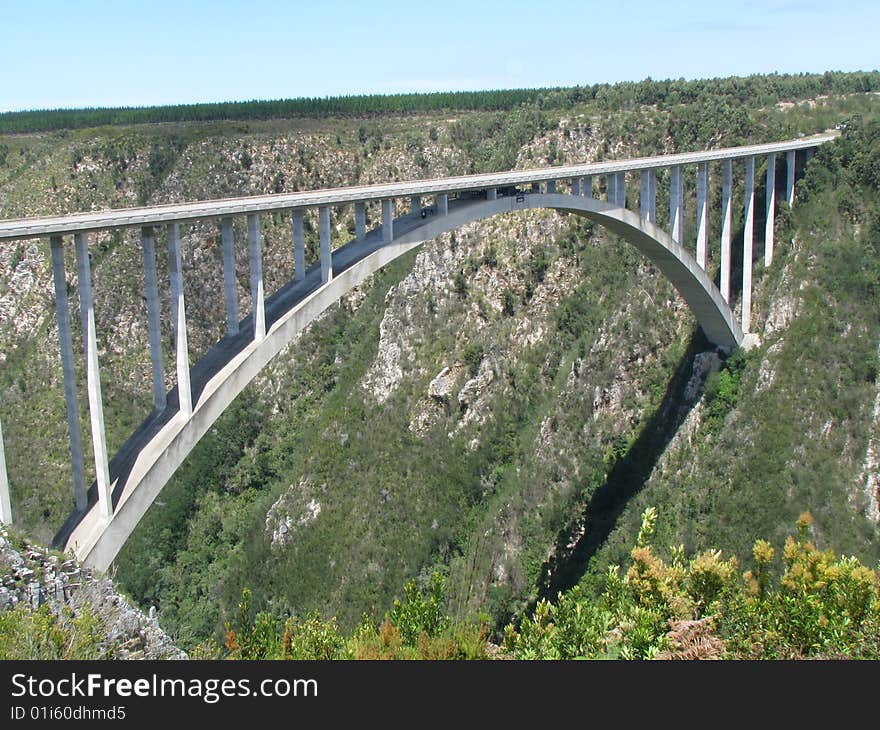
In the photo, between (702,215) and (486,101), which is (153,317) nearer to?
(702,215)

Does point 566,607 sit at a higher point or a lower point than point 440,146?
lower

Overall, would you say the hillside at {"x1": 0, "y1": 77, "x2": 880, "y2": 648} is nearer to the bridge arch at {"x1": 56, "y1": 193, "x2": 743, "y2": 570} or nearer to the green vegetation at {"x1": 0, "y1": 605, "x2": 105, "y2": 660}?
the bridge arch at {"x1": 56, "y1": 193, "x2": 743, "y2": 570}

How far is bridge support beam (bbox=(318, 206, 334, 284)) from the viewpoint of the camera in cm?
2109

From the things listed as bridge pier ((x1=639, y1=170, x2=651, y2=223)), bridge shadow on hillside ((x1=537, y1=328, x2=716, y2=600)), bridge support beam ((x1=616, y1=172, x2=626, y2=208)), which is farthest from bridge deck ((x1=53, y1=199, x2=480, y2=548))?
bridge shadow on hillside ((x1=537, y1=328, x2=716, y2=600))

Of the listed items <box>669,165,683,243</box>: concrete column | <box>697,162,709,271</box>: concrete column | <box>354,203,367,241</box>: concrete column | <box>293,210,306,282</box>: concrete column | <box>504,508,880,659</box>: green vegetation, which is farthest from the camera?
<box>697,162,709,271</box>: concrete column

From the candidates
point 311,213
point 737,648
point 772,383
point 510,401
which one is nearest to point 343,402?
point 510,401

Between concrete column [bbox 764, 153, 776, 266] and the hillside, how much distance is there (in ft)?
2.45

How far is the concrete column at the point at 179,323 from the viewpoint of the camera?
57.9ft

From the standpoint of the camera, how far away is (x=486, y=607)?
36.1 metres

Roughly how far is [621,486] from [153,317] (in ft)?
81.2

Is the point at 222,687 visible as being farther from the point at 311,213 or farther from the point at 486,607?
the point at 311,213

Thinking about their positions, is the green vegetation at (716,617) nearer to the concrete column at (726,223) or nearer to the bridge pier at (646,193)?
the bridge pier at (646,193)

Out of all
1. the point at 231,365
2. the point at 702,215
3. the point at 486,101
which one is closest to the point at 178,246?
the point at 231,365

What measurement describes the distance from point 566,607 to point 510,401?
26458 mm
